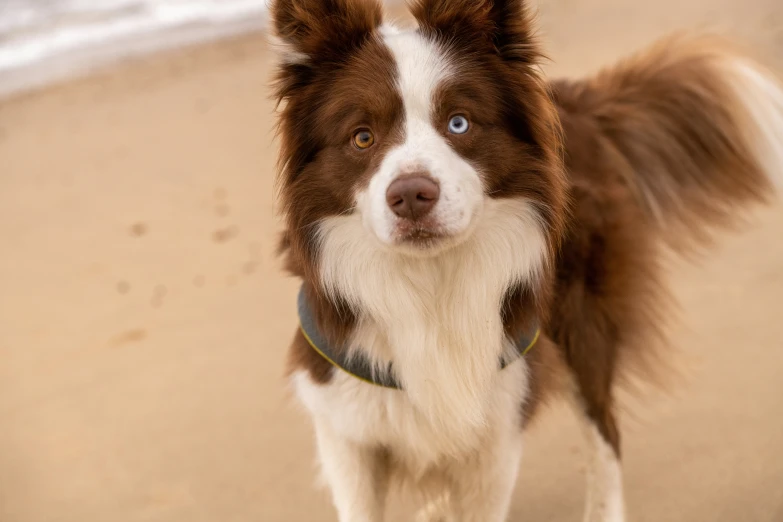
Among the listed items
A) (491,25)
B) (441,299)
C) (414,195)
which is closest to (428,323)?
(441,299)

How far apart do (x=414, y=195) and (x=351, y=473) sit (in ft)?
3.17

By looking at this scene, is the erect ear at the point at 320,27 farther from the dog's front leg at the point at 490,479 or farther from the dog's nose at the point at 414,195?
the dog's front leg at the point at 490,479

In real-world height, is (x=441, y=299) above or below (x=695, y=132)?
below

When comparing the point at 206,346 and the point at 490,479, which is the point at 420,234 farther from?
the point at 206,346

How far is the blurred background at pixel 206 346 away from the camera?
11.3ft

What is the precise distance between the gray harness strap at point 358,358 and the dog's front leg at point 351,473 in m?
0.22

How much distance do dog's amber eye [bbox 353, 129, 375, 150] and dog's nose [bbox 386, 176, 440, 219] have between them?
26 cm

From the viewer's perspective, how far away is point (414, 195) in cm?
232

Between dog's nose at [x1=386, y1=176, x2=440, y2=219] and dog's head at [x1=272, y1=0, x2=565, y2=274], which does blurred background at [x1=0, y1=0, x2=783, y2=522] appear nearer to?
dog's head at [x1=272, y1=0, x2=565, y2=274]

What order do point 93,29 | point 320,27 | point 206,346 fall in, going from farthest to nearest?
point 93,29 < point 206,346 < point 320,27

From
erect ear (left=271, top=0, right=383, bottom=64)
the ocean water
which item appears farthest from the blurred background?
the ocean water

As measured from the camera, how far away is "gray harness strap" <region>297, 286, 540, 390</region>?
2652 millimetres

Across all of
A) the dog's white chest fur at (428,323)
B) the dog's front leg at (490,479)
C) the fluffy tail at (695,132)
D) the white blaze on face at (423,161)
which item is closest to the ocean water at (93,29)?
the fluffy tail at (695,132)

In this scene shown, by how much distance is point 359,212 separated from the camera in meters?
2.57
